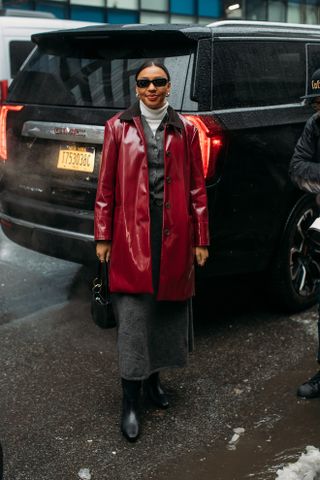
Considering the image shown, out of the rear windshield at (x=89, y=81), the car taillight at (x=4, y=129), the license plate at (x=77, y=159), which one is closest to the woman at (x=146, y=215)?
the rear windshield at (x=89, y=81)

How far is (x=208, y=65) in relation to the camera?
13.9ft

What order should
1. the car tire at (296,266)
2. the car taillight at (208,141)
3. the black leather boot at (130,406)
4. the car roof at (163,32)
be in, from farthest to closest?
1. the car tire at (296,266)
2. the car roof at (163,32)
3. the car taillight at (208,141)
4. the black leather boot at (130,406)

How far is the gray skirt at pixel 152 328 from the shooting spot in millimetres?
3510

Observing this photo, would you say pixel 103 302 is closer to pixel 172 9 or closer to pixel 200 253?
pixel 200 253

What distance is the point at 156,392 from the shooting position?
3887 mm

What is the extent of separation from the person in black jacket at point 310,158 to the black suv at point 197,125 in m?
0.50

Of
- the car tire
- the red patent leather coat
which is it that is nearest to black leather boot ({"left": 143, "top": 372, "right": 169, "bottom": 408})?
the red patent leather coat

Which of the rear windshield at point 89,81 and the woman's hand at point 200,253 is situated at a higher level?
the rear windshield at point 89,81

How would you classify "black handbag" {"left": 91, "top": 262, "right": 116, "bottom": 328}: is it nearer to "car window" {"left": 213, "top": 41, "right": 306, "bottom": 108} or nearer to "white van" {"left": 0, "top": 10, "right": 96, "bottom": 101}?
"car window" {"left": 213, "top": 41, "right": 306, "bottom": 108}

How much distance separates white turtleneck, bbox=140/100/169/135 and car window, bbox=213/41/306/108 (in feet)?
2.89

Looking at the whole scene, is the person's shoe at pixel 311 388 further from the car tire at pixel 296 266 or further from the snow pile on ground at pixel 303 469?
the car tire at pixel 296 266

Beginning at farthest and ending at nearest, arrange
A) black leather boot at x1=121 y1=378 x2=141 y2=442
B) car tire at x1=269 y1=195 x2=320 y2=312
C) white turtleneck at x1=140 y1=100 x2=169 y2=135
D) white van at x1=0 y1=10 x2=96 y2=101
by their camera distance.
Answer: white van at x1=0 y1=10 x2=96 y2=101 < car tire at x1=269 y1=195 x2=320 y2=312 < black leather boot at x1=121 y1=378 x2=141 y2=442 < white turtleneck at x1=140 y1=100 x2=169 y2=135

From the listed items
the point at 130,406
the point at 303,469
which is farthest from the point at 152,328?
the point at 303,469

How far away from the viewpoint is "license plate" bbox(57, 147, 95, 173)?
435 cm
